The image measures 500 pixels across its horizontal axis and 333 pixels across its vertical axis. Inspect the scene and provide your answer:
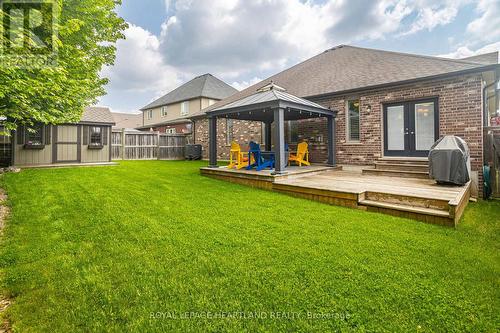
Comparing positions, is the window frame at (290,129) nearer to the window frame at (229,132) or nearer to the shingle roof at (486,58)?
the window frame at (229,132)

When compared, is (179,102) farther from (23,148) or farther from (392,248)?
(392,248)

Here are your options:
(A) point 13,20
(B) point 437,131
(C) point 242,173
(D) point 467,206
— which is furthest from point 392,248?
(A) point 13,20

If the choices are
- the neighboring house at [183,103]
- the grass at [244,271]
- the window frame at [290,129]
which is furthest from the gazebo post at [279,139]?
the neighboring house at [183,103]

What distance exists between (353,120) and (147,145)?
13.8 meters

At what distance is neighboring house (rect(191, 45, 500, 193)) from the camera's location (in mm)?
6859

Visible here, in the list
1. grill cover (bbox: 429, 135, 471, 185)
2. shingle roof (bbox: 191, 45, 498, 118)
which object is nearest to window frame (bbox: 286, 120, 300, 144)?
shingle roof (bbox: 191, 45, 498, 118)

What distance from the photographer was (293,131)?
1098 centimetres

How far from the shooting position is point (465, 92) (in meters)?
6.92

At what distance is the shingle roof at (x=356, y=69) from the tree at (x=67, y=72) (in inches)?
296

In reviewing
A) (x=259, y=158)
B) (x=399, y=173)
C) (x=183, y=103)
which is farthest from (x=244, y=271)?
(x=183, y=103)

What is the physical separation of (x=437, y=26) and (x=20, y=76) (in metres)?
16.3

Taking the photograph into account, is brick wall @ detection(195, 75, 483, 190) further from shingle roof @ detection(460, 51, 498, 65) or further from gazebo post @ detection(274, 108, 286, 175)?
gazebo post @ detection(274, 108, 286, 175)

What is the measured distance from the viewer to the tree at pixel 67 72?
438cm

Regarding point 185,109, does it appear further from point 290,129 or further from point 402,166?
point 402,166
